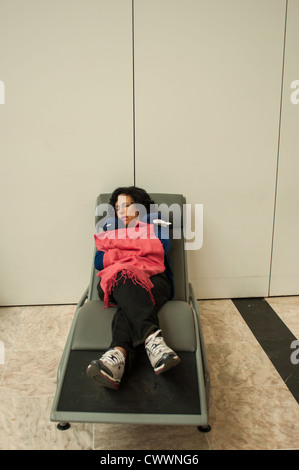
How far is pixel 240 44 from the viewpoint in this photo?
2.54 metres

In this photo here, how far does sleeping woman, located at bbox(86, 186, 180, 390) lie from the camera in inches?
64.4

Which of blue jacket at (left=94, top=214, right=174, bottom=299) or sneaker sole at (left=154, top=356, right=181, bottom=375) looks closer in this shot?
sneaker sole at (left=154, top=356, right=181, bottom=375)

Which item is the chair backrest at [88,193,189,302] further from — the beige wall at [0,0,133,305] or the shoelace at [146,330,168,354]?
the shoelace at [146,330,168,354]

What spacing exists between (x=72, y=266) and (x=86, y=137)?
85 centimetres

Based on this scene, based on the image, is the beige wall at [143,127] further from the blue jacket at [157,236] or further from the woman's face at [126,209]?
the blue jacket at [157,236]

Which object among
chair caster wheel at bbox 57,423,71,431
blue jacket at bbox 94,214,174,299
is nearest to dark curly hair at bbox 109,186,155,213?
blue jacket at bbox 94,214,174,299

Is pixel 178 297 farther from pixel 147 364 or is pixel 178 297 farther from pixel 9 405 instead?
pixel 9 405

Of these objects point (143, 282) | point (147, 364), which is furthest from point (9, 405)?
point (143, 282)

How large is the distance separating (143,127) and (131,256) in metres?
0.91

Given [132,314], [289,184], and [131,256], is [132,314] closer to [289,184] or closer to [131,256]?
[131,256]

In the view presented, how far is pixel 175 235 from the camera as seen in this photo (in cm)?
250

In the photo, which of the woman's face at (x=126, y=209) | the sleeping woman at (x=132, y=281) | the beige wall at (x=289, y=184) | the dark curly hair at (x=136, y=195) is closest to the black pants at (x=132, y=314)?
the sleeping woman at (x=132, y=281)
